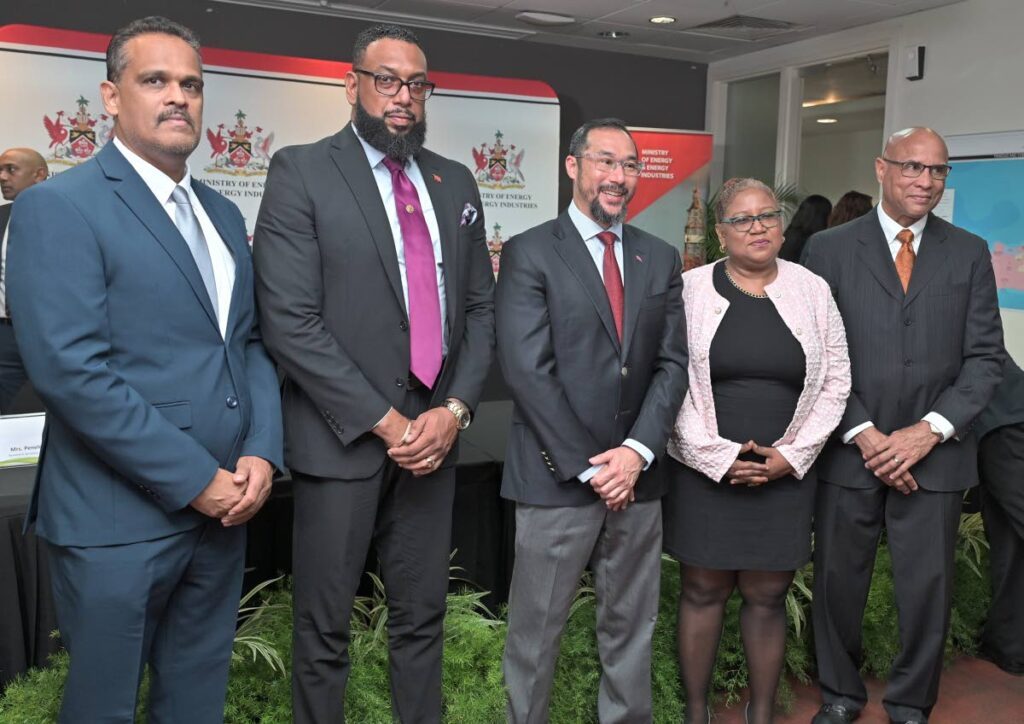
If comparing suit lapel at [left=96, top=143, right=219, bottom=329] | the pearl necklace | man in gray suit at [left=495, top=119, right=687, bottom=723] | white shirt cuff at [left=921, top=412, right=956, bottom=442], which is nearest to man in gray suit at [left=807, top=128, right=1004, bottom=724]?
white shirt cuff at [left=921, top=412, right=956, bottom=442]

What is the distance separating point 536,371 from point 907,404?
1157 millimetres

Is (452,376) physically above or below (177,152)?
below

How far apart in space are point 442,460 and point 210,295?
0.68m

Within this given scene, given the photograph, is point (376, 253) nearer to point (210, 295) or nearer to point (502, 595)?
point (210, 295)

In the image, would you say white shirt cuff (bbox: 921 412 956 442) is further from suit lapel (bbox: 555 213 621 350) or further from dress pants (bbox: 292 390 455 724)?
dress pants (bbox: 292 390 455 724)

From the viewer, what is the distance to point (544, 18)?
623 centimetres

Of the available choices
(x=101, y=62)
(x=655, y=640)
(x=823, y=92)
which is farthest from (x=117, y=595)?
(x=823, y=92)

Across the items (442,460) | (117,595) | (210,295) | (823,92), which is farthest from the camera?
(823,92)

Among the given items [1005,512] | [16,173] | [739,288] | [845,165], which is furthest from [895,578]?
[845,165]

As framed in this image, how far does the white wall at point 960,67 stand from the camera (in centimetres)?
532

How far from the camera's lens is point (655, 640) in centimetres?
274

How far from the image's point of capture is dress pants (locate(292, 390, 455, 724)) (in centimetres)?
199

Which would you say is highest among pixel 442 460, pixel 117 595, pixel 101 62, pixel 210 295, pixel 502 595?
pixel 101 62

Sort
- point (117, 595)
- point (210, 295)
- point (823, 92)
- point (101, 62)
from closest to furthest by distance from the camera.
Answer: point (117, 595) < point (210, 295) < point (101, 62) < point (823, 92)
